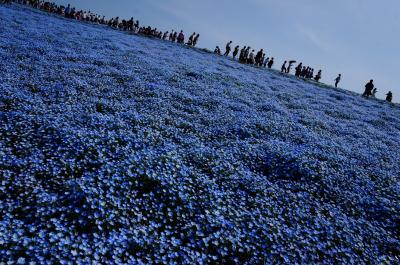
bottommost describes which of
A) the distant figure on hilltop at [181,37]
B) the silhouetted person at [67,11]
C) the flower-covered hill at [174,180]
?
the flower-covered hill at [174,180]

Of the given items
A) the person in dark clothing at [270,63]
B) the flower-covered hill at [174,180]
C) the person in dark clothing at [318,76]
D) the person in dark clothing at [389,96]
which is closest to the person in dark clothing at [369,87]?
the person in dark clothing at [389,96]

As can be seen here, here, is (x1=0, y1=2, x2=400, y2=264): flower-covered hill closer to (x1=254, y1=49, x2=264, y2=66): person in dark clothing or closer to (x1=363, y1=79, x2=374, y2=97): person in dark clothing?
(x1=363, y1=79, x2=374, y2=97): person in dark clothing

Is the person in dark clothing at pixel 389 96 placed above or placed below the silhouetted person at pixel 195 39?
below

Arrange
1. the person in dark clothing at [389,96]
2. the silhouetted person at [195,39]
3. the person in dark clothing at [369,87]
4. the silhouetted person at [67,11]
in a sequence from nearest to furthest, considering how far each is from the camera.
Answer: the person in dark clothing at [369,87] → the person in dark clothing at [389,96] → the silhouetted person at [67,11] → the silhouetted person at [195,39]

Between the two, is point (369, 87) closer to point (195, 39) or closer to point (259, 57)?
point (259, 57)

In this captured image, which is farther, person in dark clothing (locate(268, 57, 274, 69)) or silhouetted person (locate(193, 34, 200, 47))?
silhouetted person (locate(193, 34, 200, 47))

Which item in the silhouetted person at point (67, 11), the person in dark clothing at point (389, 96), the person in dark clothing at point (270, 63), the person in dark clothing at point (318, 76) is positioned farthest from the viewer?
the silhouetted person at point (67, 11)

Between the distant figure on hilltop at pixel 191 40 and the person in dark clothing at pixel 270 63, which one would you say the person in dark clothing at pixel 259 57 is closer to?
the person in dark clothing at pixel 270 63

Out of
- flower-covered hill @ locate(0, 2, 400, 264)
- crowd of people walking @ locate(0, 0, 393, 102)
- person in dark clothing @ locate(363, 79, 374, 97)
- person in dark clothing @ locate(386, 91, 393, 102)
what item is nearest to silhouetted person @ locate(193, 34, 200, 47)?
crowd of people walking @ locate(0, 0, 393, 102)

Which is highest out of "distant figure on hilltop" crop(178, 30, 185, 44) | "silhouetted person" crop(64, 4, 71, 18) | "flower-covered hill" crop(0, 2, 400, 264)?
"distant figure on hilltop" crop(178, 30, 185, 44)
